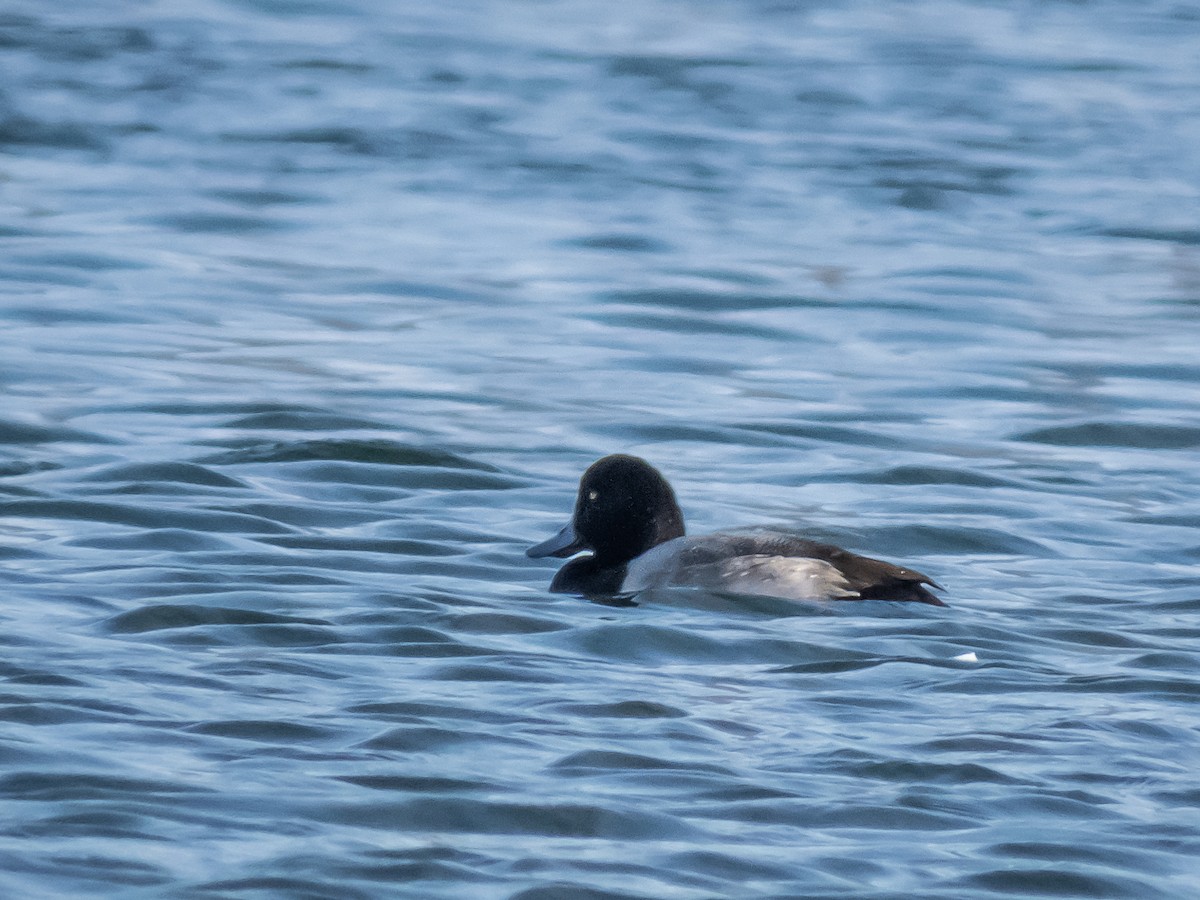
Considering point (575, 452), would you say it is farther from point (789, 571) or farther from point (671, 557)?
point (789, 571)

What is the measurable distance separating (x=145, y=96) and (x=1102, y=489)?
39.5ft

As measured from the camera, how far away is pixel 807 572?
7.54 metres

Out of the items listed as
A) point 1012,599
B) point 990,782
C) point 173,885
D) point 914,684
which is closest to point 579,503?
point 1012,599

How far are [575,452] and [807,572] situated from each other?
2854 mm

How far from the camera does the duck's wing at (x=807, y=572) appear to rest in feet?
24.6

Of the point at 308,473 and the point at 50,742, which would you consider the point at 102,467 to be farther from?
the point at 50,742

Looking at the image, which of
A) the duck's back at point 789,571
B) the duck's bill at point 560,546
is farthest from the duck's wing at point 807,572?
the duck's bill at point 560,546

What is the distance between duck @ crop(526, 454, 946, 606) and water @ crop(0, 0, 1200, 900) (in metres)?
0.12

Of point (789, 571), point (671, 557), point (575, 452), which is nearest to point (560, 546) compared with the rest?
point (671, 557)

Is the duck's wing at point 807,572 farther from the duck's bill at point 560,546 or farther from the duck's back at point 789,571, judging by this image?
the duck's bill at point 560,546

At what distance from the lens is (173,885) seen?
4.73 metres

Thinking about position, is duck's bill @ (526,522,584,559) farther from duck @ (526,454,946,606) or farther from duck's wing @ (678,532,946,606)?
duck's wing @ (678,532,946,606)

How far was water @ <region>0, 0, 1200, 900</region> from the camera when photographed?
525 cm

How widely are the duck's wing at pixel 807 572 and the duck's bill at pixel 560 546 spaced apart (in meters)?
0.60
